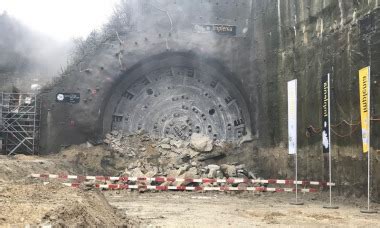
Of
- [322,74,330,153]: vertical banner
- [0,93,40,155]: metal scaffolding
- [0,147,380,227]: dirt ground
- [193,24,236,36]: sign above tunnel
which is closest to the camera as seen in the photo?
[0,147,380,227]: dirt ground

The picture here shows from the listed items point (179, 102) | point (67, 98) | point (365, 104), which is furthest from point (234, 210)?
point (67, 98)

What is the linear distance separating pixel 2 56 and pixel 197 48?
977 cm

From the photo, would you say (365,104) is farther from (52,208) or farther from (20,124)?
(20,124)

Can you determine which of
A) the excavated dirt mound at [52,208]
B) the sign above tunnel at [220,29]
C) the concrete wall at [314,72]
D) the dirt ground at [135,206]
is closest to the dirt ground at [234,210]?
the dirt ground at [135,206]

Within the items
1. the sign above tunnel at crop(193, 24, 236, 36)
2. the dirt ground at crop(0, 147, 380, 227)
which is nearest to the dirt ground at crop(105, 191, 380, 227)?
the dirt ground at crop(0, 147, 380, 227)

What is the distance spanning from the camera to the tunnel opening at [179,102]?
22.7 metres

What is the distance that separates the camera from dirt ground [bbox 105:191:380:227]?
10852 millimetres

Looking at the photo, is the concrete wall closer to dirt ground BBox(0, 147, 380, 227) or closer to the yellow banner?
the yellow banner

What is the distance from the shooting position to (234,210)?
13258mm

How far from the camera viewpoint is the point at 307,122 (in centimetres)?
1741

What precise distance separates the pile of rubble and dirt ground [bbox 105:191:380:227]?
10.2 feet

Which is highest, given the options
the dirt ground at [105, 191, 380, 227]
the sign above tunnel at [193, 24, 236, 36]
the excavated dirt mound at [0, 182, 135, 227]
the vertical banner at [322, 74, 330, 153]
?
the sign above tunnel at [193, 24, 236, 36]

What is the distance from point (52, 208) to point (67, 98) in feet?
49.0

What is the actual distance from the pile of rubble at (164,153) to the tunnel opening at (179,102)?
1.36 feet
